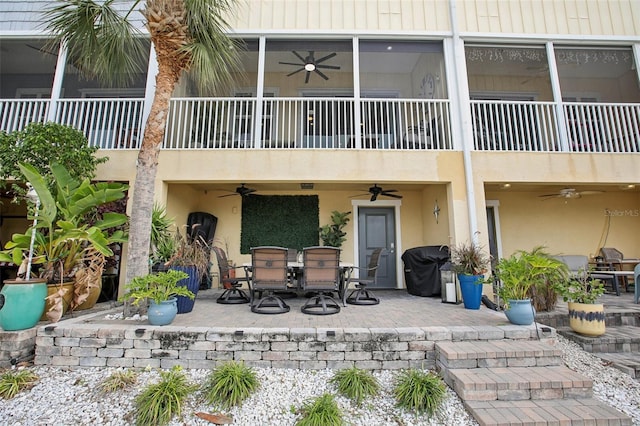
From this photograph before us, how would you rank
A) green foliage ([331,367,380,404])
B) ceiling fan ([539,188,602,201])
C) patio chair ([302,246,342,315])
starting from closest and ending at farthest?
green foliage ([331,367,380,404]) → patio chair ([302,246,342,315]) → ceiling fan ([539,188,602,201])

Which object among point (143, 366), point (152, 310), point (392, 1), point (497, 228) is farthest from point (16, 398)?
point (497, 228)

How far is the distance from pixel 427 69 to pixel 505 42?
5.89ft

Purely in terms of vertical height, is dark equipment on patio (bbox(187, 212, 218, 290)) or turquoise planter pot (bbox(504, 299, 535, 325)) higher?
dark equipment on patio (bbox(187, 212, 218, 290))

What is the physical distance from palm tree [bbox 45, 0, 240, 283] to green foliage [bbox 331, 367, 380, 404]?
3093 millimetres

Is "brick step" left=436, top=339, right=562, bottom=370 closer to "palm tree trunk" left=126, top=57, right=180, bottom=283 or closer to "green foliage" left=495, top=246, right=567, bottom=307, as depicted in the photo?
"green foliage" left=495, top=246, right=567, bottom=307

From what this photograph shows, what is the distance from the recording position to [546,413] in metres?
2.59

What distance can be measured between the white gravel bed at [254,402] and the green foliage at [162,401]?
10 centimetres

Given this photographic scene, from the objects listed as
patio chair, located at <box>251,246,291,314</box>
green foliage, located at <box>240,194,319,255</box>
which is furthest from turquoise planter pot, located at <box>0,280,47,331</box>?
green foliage, located at <box>240,194,319,255</box>

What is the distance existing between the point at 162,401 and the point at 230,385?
59 centimetres

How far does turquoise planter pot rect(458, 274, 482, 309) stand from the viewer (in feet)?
16.4

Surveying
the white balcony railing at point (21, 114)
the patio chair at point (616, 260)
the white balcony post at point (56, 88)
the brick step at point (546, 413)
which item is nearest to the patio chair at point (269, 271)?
the brick step at point (546, 413)

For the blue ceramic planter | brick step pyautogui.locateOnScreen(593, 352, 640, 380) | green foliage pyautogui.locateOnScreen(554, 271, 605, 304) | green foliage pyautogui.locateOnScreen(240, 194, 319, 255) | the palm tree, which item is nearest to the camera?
brick step pyautogui.locateOnScreen(593, 352, 640, 380)

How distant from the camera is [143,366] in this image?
3.40 m

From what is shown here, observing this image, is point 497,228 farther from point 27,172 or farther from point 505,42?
point 27,172
